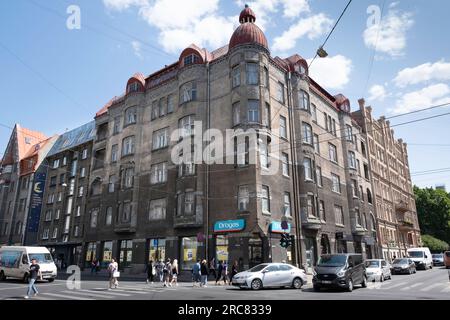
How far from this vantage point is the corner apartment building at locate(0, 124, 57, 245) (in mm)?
47250

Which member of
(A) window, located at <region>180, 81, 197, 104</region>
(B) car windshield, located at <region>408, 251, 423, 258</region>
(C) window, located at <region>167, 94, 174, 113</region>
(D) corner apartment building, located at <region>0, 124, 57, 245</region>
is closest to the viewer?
(A) window, located at <region>180, 81, 197, 104</region>

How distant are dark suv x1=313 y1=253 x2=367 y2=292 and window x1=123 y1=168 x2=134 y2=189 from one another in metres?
22.2

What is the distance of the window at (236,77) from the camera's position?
A: 94.3 feet

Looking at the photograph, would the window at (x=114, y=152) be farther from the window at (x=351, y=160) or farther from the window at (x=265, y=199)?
the window at (x=351, y=160)

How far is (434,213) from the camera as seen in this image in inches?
2665

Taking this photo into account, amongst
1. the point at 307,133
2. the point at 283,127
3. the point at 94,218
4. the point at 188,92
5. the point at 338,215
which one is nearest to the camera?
the point at 283,127

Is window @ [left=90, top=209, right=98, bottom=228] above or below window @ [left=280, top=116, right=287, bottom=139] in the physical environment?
below

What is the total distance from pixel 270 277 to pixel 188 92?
1959 cm

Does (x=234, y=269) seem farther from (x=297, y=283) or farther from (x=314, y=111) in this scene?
(x=314, y=111)

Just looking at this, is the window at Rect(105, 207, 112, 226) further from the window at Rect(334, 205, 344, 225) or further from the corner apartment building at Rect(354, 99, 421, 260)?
the corner apartment building at Rect(354, 99, 421, 260)

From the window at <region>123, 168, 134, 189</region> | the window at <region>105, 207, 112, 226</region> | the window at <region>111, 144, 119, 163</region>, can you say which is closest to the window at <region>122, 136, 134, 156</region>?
the window at <region>111, 144, 119, 163</region>

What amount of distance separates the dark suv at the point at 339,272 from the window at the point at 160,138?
1965 cm

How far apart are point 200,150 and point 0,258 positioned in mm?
16915

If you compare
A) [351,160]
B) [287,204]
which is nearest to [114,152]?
[287,204]
